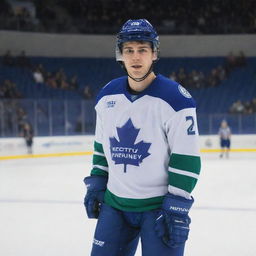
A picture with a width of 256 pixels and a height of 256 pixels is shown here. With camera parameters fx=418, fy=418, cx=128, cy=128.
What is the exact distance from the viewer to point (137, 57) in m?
1.70

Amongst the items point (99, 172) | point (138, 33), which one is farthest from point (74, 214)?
point (138, 33)

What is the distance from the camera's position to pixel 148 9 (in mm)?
16500

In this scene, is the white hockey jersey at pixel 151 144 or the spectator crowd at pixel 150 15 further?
the spectator crowd at pixel 150 15

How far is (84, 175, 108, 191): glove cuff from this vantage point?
1943mm

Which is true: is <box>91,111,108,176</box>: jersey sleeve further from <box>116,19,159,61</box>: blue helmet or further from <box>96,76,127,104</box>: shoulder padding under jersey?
<box>116,19,159,61</box>: blue helmet

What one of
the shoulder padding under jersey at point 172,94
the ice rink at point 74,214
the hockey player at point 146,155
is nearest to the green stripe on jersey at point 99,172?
the hockey player at point 146,155

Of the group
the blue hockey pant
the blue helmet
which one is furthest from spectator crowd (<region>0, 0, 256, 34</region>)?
the blue hockey pant

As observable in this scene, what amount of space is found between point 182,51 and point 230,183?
390 inches

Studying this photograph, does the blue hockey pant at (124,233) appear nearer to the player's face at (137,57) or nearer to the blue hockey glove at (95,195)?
the blue hockey glove at (95,195)

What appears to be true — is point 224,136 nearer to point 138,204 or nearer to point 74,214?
point 74,214

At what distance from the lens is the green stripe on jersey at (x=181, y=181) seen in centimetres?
167

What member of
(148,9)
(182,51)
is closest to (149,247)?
(182,51)

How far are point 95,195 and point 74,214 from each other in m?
2.63

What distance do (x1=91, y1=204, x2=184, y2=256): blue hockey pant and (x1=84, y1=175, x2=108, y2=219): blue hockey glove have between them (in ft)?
0.27
